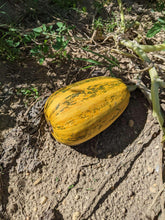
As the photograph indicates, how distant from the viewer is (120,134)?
2357 mm

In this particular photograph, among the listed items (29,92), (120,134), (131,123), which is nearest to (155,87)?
(131,123)

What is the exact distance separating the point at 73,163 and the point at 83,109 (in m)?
0.69

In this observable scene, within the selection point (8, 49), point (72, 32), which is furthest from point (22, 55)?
point (72, 32)

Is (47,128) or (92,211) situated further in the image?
(47,128)

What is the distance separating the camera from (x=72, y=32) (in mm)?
2797

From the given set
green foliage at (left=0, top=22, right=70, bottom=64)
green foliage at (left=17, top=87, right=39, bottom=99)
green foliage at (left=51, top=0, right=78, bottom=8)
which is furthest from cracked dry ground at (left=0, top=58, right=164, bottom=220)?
green foliage at (left=51, top=0, right=78, bottom=8)

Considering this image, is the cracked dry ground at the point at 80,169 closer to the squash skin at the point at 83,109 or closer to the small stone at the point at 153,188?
the small stone at the point at 153,188

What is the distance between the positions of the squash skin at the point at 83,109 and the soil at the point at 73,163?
33 cm

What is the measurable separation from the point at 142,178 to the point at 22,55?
209 cm

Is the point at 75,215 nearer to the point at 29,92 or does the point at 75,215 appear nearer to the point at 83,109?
the point at 83,109

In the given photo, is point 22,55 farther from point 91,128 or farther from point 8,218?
point 8,218

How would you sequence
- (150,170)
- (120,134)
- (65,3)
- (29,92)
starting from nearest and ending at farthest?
(150,170)
(120,134)
(29,92)
(65,3)

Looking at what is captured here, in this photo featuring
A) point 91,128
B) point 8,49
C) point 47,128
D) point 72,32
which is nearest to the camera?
point 91,128

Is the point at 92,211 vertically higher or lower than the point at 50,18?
lower
